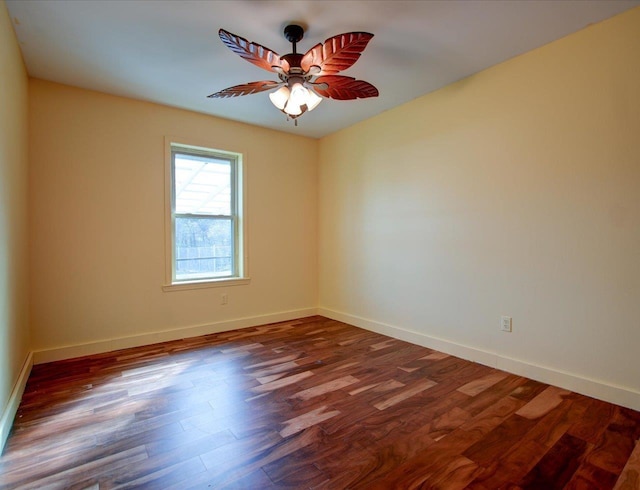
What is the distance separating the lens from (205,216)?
12.9 ft

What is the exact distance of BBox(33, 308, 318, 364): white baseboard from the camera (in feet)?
9.90

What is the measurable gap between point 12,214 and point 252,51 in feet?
6.41

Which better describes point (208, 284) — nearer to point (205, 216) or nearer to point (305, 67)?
point (205, 216)

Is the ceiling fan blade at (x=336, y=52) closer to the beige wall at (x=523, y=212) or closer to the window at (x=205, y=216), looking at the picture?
the beige wall at (x=523, y=212)

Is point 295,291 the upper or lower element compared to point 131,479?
upper

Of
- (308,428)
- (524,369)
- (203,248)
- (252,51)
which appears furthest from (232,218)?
(524,369)

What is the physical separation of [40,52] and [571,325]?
442cm

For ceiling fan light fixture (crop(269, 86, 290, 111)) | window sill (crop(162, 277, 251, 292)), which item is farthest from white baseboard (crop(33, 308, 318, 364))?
ceiling fan light fixture (crop(269, 86, 290, 111))

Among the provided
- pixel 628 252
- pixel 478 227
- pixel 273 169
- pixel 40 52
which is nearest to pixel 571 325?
pixel 628 252

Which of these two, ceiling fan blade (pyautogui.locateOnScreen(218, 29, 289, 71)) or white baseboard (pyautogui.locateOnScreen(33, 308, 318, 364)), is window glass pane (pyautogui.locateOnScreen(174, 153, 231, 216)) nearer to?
white baseboard (pyautogui.locateOnScreen(33, 308, 318, 364))

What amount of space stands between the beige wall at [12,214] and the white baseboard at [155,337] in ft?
0.81

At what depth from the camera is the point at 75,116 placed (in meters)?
3.10

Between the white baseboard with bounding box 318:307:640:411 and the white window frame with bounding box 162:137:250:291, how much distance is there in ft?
5.69

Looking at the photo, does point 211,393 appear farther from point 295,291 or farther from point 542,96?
point 542,96
